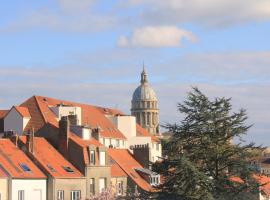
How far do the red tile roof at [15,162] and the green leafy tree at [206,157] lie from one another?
1552cm

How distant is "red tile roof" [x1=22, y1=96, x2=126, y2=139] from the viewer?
9219 centimetres

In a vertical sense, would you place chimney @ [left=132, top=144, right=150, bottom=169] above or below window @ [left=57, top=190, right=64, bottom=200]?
above

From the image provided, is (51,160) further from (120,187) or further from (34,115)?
(34,115)

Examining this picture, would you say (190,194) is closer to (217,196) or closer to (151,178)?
(217,196)

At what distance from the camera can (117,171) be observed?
84.1 m

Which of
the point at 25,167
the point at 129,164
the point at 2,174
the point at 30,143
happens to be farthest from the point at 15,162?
the point at 129,164

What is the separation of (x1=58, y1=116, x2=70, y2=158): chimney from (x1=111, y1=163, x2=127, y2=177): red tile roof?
24.0ft

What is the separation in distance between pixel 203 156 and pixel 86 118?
57.1m

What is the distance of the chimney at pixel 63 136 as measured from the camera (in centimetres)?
7719

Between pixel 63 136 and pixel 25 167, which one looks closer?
pixel 25 167

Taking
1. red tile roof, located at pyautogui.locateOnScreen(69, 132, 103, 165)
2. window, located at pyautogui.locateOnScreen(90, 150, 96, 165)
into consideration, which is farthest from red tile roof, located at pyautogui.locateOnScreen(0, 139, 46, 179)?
window, located at pyautogui.locateOnScreen(90, 150, 96, 165)

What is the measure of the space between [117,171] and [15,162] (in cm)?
1774

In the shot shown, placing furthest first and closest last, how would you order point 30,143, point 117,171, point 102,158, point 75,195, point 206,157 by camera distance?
point 117,171
point 102,158
point 75,195
point 30,143
point 206,157

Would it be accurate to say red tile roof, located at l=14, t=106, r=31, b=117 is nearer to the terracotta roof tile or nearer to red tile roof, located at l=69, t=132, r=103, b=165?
the terracotta roof tile
